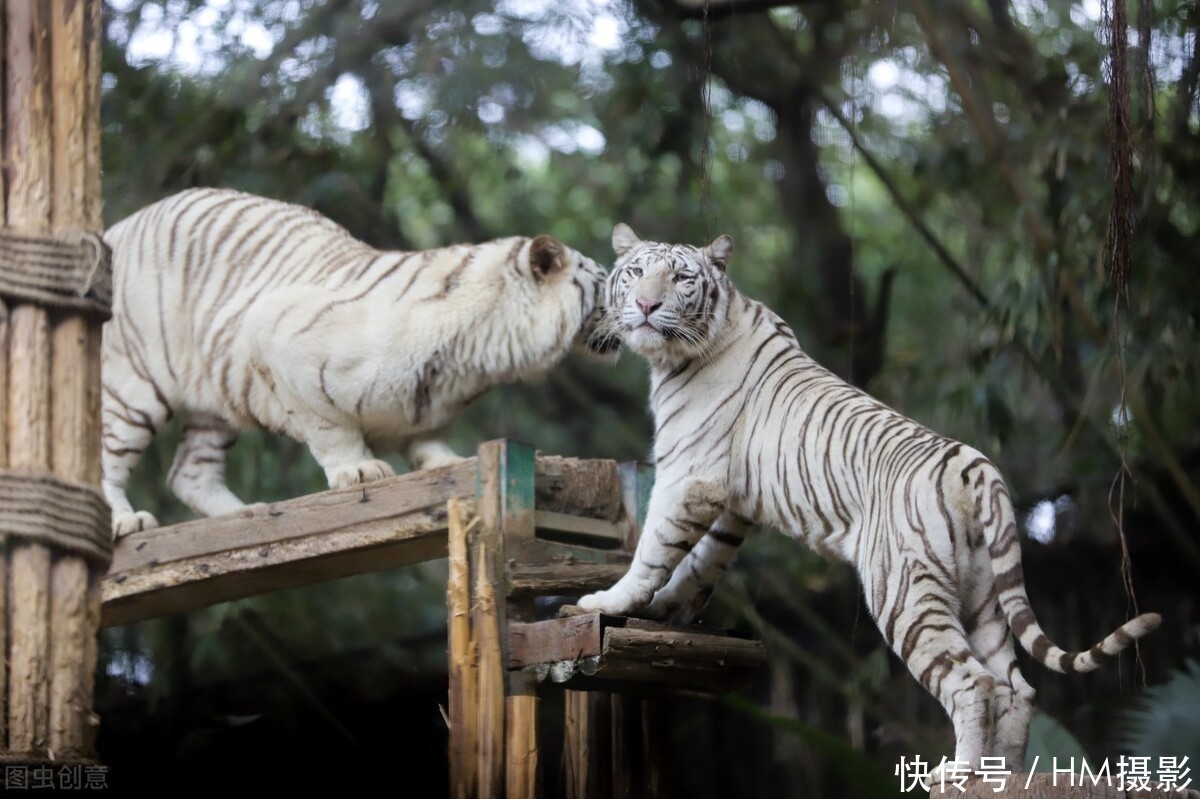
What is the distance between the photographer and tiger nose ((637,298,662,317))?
3043mm

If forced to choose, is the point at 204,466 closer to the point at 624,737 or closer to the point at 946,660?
the point at 624,737

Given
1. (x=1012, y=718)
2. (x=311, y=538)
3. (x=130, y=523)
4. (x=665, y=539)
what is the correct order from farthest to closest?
1. (x=130, y=523)
2. (x=311, y=538)
3. (x=665, y=539)
4. (x=1012, y=718)

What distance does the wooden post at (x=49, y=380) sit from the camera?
2.10m

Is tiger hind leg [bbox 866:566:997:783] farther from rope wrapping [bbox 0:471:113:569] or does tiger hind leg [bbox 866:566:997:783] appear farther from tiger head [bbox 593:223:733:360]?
rope wrapping [bbox 0:471:113:569]

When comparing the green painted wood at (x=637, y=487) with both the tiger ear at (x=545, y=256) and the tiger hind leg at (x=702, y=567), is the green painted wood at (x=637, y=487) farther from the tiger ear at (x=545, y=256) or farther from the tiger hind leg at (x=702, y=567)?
the tiger ear at (x=545, y=256)

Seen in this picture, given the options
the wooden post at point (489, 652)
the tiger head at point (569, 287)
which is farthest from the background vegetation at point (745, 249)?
the wooden post at point (489, 652)

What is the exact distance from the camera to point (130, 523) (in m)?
3.67

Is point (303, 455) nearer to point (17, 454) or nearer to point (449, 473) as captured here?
point (449, 473)

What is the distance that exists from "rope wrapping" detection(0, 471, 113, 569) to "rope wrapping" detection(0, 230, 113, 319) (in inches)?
10.5

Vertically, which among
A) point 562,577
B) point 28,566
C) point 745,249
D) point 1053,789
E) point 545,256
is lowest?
point 1053,789

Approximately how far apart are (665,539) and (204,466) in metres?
1.59

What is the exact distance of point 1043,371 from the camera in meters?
5.16

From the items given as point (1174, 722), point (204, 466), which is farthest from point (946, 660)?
point (204, 466)

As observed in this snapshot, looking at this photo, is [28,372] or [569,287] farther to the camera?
[569,287]
